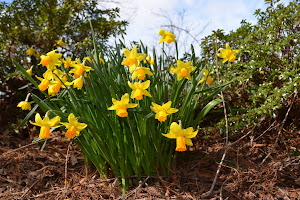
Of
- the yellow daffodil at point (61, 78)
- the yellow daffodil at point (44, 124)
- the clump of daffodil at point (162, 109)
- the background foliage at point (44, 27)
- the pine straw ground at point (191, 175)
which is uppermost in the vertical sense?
the background foliage at point (44, 27)

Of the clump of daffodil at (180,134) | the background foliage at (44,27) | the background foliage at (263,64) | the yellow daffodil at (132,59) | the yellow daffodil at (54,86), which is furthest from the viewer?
the background foliage at (44,27)

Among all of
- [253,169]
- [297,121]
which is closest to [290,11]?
[297,121]

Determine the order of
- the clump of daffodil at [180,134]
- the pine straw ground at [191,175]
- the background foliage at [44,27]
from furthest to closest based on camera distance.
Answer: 1. the background foliage at [44,27]
2. the pine straw ground at [191,175]
3. the clump of daffodil at [180,134]

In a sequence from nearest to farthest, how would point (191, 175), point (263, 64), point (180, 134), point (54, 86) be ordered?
point (180, 134), point (54, 86), point (191, 175), point (263, 64)

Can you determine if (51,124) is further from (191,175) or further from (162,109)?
(191,175)

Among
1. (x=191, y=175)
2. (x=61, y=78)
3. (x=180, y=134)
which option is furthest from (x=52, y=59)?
(x=191, y=175)

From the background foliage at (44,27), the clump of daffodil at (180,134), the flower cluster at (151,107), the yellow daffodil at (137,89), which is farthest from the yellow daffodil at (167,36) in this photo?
the background foliage at (44,27)

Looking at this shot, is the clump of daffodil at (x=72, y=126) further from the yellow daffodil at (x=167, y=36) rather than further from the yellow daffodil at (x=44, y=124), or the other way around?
the yellow daffodil at (x=167, y=36)

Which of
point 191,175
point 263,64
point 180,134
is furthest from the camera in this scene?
point 263,64

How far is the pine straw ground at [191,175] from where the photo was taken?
1.71 meters

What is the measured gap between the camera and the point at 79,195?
5.81 ft

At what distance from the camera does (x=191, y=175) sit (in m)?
1.86

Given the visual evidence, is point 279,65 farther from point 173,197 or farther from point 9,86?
point 9,86

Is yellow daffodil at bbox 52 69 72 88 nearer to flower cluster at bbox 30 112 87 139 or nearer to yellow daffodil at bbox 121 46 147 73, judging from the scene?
flower cluster at bbox 30 112 87 139
